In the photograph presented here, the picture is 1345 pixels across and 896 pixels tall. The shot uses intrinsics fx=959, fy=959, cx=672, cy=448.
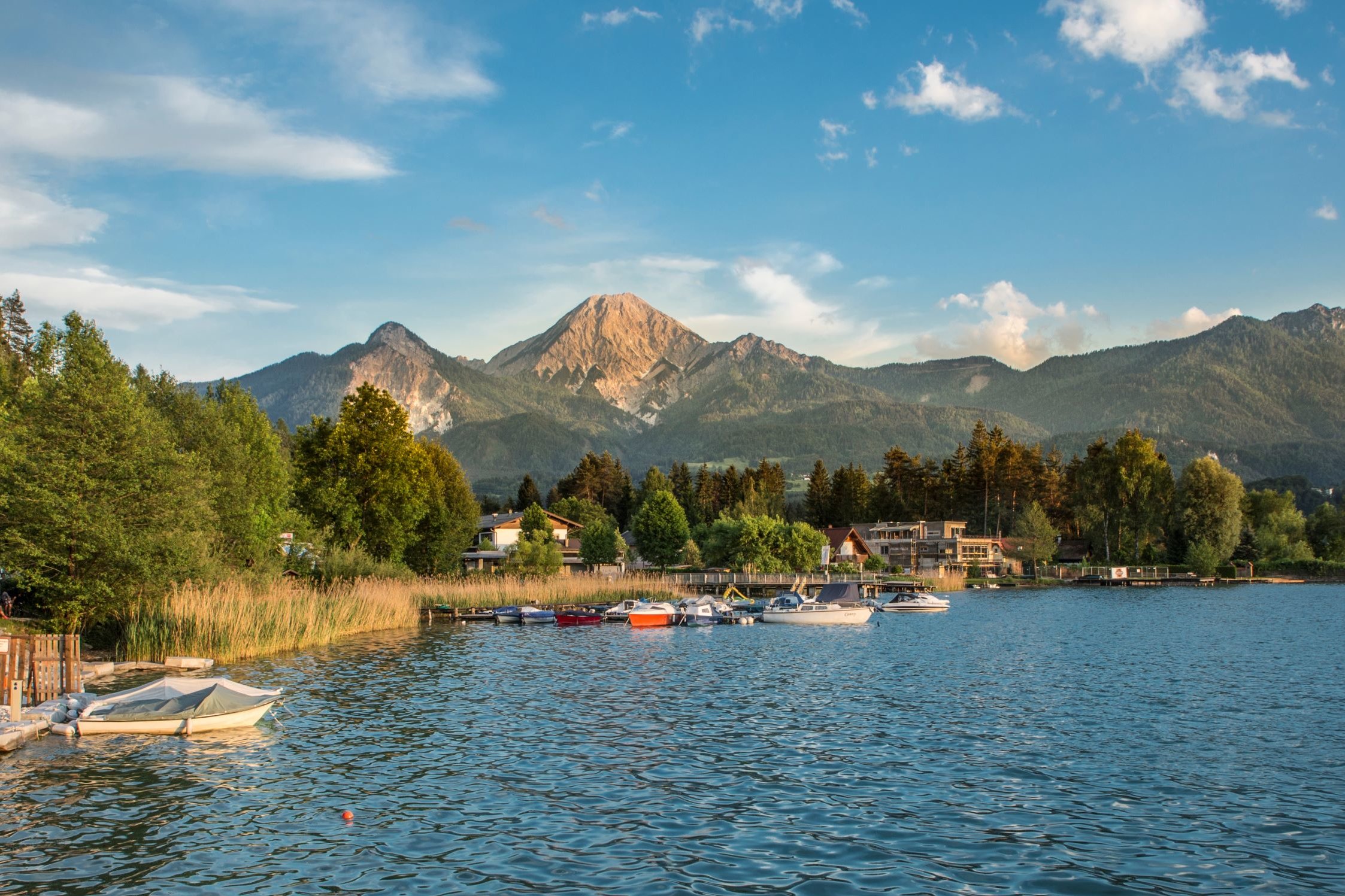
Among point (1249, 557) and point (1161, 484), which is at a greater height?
point (1161, 484)

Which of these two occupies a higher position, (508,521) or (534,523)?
(508,521)

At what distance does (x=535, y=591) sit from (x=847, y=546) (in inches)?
2788

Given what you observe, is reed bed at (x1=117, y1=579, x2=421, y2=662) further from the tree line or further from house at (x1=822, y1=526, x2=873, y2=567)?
house at (x1=822, y1=526, x2=873, y2=567)

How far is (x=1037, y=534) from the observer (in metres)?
135

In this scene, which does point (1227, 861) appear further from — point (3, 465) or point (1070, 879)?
point (3, 465)

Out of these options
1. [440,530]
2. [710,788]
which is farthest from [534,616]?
[710,788]

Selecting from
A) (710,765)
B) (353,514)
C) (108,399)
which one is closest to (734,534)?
(353,514)

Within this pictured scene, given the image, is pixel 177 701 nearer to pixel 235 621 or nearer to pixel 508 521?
pixel 235 621

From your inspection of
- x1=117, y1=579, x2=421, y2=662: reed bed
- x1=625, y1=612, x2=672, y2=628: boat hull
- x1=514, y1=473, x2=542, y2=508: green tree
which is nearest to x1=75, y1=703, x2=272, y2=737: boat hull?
x1=117, y1=579, x2=421, y2=662: reed bed

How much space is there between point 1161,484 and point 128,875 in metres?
138

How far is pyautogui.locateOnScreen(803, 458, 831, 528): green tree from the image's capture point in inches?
6555

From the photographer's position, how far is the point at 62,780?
20.2 metres

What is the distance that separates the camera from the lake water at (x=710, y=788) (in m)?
14.8

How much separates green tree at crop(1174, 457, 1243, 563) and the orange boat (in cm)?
8804
